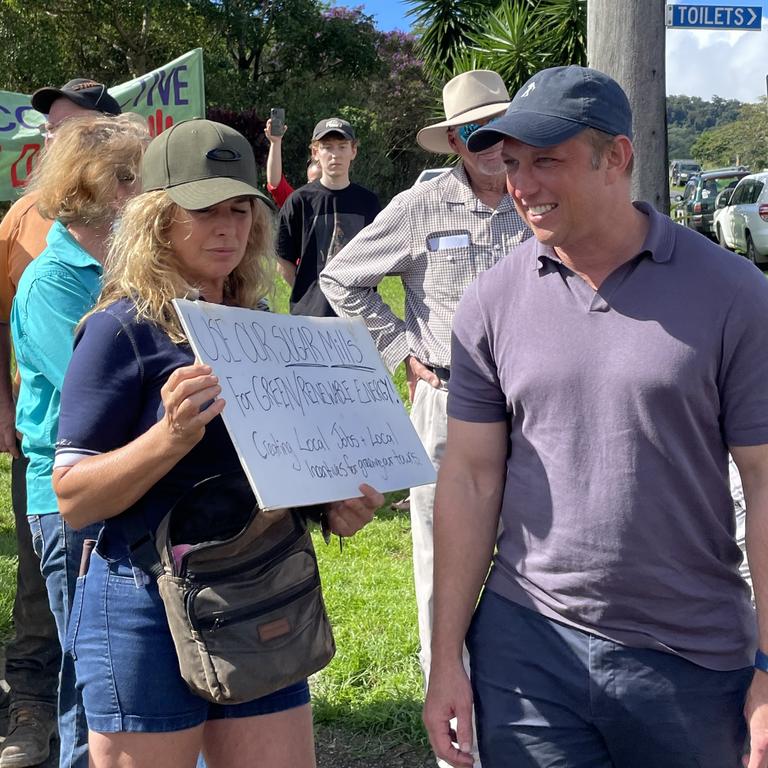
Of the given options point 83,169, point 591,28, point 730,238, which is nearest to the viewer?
point 83,169

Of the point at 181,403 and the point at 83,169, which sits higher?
the point at 83,169

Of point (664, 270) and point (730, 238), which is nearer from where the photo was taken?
point (664, 270)

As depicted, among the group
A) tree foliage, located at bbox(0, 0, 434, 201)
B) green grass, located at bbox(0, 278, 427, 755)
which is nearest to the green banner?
green grass, located at bbox(0, 278, 427, 755)

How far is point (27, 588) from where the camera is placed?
12.0 feet

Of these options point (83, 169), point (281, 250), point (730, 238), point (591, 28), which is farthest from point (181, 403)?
point (730, 238)

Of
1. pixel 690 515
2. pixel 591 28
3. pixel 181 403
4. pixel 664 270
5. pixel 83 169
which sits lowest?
pixel 690 515

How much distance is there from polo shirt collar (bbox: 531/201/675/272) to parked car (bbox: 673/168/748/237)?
83.4 ft

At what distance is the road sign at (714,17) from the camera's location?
3.95m

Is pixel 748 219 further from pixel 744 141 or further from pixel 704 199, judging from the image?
pixel 744 141

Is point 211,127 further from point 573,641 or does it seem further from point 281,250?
point 281,250

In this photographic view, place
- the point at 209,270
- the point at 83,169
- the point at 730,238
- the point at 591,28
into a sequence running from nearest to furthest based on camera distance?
the point at 209,270, the point at 83,169, the point at 591,28, the point at 730,238

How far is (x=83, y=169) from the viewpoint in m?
2.71

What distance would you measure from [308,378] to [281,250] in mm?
4488

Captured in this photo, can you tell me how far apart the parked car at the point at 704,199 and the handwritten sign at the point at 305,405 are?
25.4 meters
